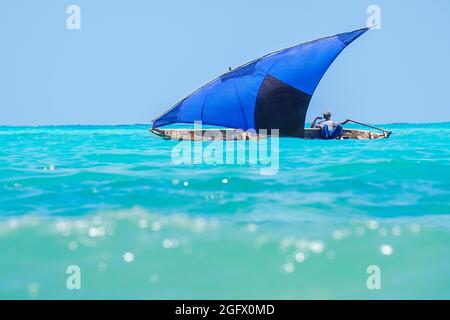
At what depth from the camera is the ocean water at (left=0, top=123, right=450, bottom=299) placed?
13.8ft

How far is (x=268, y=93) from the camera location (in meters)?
21.4

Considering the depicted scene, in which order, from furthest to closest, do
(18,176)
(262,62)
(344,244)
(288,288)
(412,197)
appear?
(262,62) → (18,176) → (412,197) → (344,244) → (288,288)

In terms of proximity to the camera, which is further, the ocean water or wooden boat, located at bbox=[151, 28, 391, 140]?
wooden boat, located at bbox=[151, 28, 391, 140]

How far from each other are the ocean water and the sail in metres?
12.4

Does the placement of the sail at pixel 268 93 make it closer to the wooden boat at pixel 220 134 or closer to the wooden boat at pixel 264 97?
the wooden boat at pixel 264 97

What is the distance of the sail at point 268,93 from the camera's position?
2050cm

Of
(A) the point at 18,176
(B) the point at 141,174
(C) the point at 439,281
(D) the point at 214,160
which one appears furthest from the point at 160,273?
(D) the point at 214,160

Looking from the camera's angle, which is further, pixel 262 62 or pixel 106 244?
pixel 262 62

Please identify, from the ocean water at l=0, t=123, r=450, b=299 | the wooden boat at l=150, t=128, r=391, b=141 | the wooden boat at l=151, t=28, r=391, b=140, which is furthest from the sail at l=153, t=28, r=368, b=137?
the ocean water at l=0, t=123, r=450, b=299

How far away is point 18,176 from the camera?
9555 millimetres

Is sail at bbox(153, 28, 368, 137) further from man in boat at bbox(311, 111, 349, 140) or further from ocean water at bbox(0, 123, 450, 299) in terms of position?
ocean water at bbox(0, 123, 450, 299)

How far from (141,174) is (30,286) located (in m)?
5.54

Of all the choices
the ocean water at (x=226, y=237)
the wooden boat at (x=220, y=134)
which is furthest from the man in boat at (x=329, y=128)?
the ocean water at (x=226, y=237)
